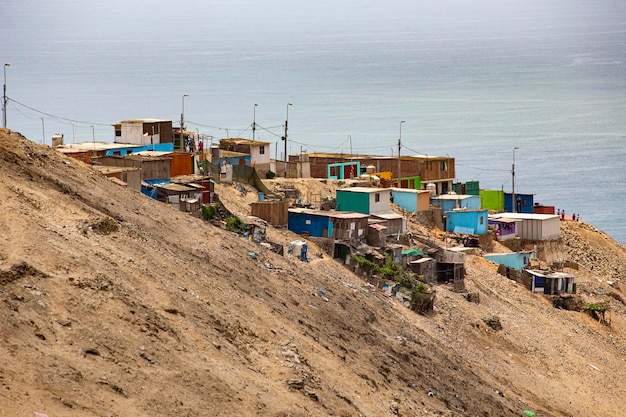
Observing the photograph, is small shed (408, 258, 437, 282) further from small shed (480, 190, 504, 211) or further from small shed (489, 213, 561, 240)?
small shed (480, 190, 504, 211)

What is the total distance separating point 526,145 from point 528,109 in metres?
33.8

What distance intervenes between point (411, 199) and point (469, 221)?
1950 mm

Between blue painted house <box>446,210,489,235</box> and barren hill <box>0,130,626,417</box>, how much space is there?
23.8 feet

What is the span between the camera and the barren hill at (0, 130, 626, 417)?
47.7ft

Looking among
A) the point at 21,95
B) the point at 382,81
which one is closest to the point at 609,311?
the point at 21,95

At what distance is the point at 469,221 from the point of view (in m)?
39.8

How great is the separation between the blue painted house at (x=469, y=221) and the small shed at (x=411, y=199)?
0.96 metres

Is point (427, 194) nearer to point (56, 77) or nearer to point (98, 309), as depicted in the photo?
point (98, 309)

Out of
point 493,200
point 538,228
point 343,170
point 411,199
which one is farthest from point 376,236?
point 493,200

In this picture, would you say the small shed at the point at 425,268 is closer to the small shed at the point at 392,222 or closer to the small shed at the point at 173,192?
the small shed at the point at 392,222

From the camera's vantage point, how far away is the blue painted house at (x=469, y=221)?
39625mm

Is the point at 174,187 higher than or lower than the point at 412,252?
higher

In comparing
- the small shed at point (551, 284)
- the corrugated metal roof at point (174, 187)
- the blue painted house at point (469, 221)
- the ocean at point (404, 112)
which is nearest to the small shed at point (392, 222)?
the small shed at point (551, 284)

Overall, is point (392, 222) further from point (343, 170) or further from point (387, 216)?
point (343, 170)
